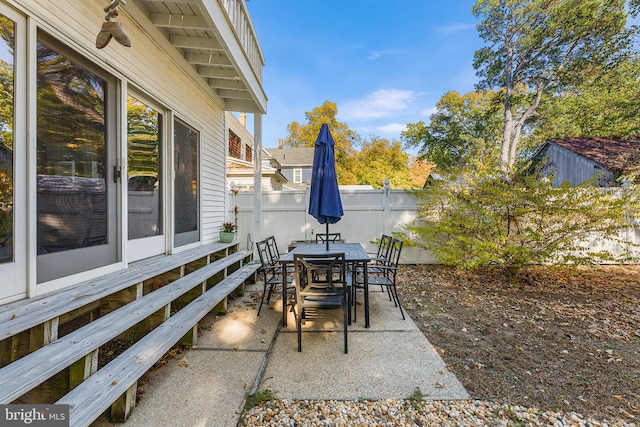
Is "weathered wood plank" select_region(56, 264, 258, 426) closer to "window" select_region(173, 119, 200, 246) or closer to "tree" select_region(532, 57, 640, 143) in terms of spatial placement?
"window" select_region(173, 119, 200, 246)

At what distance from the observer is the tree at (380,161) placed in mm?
23812

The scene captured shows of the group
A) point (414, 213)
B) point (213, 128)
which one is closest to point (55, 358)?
point (213, 128)

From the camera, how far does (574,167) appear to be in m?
11.2

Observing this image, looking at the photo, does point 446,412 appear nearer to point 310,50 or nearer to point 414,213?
point 414,213

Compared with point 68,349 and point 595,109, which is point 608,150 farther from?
point 68,349

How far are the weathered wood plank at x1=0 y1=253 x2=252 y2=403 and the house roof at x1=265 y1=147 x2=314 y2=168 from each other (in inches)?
829

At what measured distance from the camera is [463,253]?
5.41m

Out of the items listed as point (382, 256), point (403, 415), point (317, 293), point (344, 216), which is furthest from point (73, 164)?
point (344, 216)

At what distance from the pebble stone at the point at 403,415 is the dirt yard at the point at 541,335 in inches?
4.2

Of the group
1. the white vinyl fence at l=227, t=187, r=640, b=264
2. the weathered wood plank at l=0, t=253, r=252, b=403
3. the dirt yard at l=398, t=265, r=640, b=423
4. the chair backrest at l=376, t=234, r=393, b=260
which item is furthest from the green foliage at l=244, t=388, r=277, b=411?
the white vinyl fence at l=227, t=187, r=640, b=264

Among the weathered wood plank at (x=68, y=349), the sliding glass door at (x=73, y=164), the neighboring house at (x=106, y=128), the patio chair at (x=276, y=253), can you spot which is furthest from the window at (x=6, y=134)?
the patio chair at (x=276, y=253)

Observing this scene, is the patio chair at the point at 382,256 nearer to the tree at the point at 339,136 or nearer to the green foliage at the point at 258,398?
the green foliage at the point at 258,398

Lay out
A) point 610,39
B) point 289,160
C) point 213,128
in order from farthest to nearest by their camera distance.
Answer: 1. point 289,160
2. point 610,39
3. point 213,128

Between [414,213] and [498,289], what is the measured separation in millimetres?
2255
